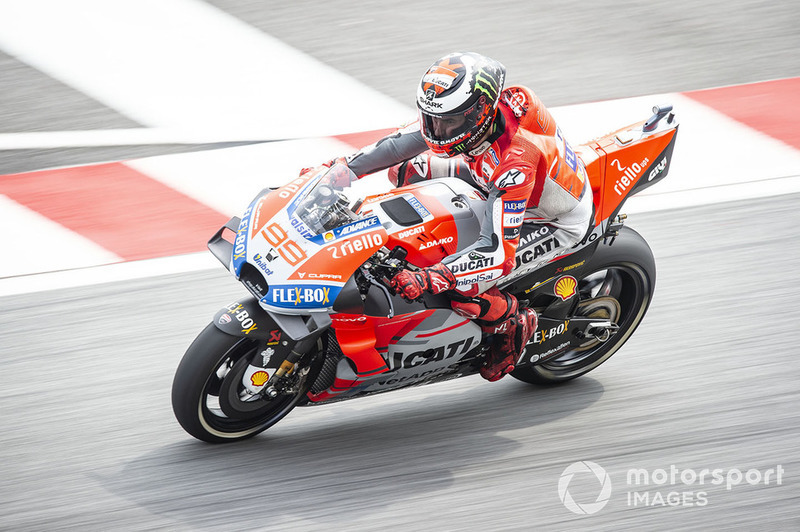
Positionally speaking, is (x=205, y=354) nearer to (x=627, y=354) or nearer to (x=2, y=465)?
(x=2, y=465)

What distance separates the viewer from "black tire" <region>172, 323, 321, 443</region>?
13.5 ft

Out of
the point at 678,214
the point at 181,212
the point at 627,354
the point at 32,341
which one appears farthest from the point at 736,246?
the point at 32,341

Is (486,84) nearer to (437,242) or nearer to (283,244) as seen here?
(437,242)

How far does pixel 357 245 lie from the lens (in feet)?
13.2

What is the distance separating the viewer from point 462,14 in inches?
372

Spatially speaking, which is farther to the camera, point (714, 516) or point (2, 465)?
point (2, 465)

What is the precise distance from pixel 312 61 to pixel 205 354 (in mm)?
5099

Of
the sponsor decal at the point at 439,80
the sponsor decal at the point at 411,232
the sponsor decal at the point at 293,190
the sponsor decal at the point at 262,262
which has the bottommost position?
the sponsor decal at the point at 262,262

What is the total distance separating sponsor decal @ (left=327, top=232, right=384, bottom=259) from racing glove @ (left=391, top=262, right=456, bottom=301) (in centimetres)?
19

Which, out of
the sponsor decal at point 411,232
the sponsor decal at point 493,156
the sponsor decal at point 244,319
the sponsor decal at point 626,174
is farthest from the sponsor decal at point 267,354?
the sponsor decal at point 626,174

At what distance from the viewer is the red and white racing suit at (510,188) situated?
13.5 feet

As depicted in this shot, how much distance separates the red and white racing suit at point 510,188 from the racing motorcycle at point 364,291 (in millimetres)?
39

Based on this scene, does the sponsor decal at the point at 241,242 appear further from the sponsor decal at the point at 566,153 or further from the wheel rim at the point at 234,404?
the sponsor decal at the point at 566,153

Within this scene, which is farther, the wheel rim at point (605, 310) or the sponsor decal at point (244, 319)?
the wheel rim at point (605, 310)
